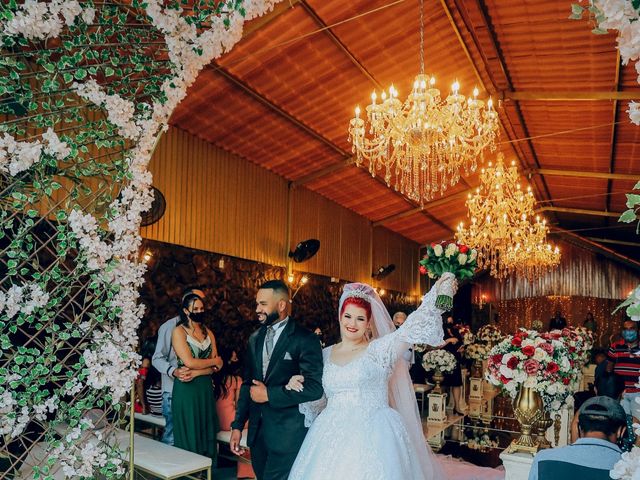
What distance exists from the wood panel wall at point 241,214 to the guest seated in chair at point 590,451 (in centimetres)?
644

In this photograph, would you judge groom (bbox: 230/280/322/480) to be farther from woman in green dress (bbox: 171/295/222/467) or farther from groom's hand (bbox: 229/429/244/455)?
woman in green dress (bbox: 171/295/222/467)

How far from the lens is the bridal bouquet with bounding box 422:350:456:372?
8547 mm

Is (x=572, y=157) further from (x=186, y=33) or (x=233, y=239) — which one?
(x=186, y=33)

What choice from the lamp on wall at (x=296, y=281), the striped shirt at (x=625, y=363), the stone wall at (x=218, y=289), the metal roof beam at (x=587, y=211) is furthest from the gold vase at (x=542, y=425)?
the metal roof beam at (x=587, y=211)

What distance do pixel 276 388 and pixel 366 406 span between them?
0.53 m

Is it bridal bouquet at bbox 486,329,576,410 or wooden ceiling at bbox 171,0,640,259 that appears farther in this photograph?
wooden ceiling at bbox 171,0,640,259

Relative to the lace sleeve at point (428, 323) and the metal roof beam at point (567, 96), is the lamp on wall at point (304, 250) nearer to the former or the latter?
the metal roof beam at point (567, 96)

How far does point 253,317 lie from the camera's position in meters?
9.91

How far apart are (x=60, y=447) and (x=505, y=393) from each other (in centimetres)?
285

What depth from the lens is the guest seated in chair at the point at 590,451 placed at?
2.15m

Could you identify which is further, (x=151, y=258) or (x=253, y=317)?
(x=253, y=317)

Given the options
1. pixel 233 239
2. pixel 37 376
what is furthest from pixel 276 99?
pixel 37 376

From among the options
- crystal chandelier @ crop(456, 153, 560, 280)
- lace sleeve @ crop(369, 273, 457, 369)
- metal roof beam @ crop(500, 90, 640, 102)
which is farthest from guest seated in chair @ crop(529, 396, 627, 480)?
crystal chandelier @ crop(456, 153, 560, 280)

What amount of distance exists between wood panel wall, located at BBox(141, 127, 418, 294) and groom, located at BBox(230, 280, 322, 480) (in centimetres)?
493
